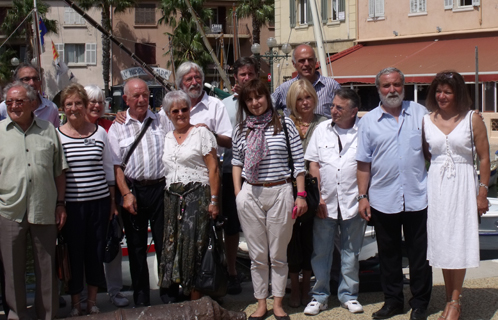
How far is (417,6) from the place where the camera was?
27.2m

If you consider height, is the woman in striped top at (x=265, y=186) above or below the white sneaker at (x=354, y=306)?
above

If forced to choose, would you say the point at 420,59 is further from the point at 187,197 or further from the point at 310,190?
the point at 187,197

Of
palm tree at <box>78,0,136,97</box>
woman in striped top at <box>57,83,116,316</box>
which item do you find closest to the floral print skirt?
woman in striped top at <box>57,83,116,316</box>

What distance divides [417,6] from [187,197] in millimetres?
24922

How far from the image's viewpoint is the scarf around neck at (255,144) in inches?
186

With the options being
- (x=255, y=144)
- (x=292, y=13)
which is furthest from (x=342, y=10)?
(x=255, y=144)

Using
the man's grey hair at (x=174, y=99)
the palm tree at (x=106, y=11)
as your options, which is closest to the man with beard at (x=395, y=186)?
the man's grey hair at (x=174, y=99)

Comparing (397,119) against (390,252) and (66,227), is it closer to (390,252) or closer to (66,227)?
(390,252)

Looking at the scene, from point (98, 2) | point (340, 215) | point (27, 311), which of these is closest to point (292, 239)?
point (340, 215)

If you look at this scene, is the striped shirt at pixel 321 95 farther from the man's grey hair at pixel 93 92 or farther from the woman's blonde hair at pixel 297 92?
the man's grey hair at pixel 93 92

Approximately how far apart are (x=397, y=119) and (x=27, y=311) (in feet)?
10.8

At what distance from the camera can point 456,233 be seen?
4.61 m

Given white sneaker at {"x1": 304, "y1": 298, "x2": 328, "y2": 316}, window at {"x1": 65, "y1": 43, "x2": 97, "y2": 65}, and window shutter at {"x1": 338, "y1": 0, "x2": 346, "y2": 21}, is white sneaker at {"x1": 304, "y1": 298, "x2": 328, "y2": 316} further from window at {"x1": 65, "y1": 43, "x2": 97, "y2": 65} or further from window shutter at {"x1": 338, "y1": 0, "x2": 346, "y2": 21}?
window at {"x1": 65, "y1": 43, "x2": 97, "y2": 65}

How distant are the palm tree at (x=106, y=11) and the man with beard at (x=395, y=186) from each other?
40869 millimetres
